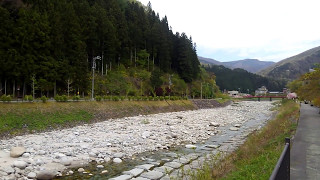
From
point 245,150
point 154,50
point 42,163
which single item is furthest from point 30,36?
point 154,50

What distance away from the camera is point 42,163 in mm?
11453

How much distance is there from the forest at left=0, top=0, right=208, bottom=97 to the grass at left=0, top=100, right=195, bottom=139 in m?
6.42

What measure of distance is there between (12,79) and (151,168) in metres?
29.7

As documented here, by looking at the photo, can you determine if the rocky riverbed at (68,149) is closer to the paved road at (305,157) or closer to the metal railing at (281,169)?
the paved road at (305,157)

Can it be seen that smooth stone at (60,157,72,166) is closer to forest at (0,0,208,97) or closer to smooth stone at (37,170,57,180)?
smooth stone at (37,170,57,180)

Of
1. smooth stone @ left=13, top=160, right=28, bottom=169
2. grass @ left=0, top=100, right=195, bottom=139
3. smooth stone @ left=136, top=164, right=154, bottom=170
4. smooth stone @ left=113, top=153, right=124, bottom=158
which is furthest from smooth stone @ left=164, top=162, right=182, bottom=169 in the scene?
grass @ left=0, top=100, right=195, bottom=139

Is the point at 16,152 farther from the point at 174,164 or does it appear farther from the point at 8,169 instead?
the point at 174,164

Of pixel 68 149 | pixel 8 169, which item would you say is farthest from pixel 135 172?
pixel 68 149

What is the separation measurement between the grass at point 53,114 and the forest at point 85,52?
21.1 feet

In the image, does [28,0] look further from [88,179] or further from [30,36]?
[88,179]

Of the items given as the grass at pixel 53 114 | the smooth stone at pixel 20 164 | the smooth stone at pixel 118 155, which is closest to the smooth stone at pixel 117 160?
the smooth stone at pixel 118 155

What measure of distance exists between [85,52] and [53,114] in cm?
2212

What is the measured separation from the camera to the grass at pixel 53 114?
1927cm

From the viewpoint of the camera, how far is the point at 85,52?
4328 cm
